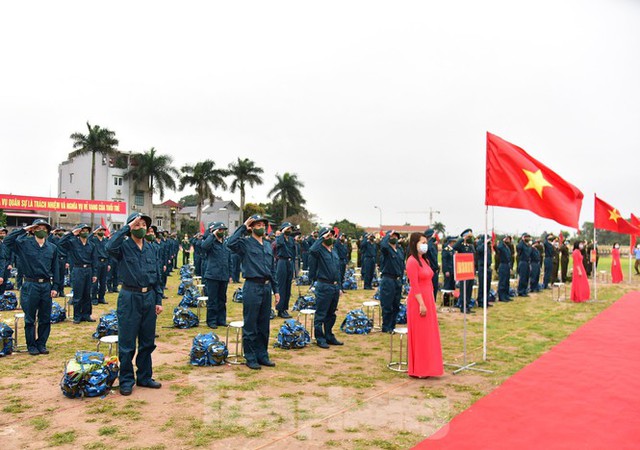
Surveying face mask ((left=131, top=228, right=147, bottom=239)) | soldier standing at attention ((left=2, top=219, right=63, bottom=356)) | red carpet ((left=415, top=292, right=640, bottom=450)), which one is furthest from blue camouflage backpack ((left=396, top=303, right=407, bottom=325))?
soldier standing at attention ((left=2, top=219, right=63, bottom=356))

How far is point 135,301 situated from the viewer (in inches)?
251

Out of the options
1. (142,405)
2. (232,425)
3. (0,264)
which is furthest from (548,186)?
(0,264)

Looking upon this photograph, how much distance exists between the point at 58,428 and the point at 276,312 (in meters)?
8.32

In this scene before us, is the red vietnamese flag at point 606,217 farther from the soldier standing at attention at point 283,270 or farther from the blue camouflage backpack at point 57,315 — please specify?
the blue camouflage backpack at point 57,315

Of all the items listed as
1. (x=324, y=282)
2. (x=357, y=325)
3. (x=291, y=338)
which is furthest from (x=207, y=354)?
(x=357, y=325)

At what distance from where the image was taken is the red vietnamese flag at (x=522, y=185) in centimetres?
789

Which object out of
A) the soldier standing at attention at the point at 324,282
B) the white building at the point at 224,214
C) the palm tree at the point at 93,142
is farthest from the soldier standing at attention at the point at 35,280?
the white building at the point at 224,214

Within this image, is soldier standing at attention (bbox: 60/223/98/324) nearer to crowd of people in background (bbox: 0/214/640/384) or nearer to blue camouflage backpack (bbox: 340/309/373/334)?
crowd of people in background (bbox: 0/214/640/384)

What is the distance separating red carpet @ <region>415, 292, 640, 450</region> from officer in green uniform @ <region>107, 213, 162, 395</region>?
3759 mm

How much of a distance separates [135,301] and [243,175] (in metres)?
53.4

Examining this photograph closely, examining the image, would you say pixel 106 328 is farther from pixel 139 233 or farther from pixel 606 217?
pixel 606 217

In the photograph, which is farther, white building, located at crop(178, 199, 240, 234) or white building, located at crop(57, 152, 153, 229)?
white building, located at crop(178, 199, 240, 234)

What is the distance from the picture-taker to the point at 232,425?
5.20 meters

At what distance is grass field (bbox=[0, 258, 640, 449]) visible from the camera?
16.0ft
